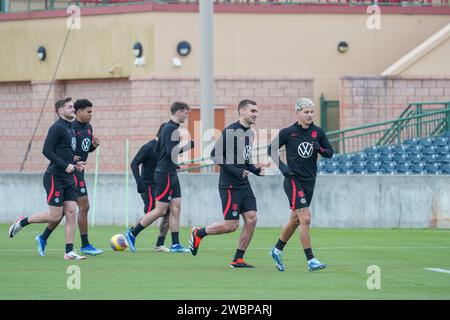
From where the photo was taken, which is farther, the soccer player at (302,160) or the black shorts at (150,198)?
the black shorts at (150,198)

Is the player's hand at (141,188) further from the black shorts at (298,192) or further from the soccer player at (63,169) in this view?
the black shorts at (298,192)

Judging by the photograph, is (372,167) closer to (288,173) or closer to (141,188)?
(141,188)

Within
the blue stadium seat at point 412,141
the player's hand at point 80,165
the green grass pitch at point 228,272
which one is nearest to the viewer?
the green grass pitch at point 228,272

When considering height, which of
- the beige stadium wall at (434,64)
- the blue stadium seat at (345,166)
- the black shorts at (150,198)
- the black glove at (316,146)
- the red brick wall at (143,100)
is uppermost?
the beige stadium wall at (434,64)

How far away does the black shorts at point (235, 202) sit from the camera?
1536 centimetres

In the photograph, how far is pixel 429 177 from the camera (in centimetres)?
2402

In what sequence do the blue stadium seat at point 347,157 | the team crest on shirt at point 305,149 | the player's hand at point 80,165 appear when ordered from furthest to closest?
the blue stadium seat at point 347,157, the player's hand at point 80,165, the team crest on shirt at point 305,149

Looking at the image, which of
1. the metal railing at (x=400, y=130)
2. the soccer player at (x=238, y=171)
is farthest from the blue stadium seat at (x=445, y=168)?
the soccer player at (x=238, y=171)

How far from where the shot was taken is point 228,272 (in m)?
14.9

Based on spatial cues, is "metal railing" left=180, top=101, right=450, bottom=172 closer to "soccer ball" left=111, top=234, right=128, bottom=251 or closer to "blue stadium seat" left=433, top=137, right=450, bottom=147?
"blue stadium seat" left=433, top=137, right=450, bottom=147

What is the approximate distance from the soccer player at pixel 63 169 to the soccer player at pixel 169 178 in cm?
163

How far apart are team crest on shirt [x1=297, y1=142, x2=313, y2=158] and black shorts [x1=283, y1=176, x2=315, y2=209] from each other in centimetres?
30

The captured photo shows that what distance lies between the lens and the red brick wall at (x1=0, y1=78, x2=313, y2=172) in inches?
1288

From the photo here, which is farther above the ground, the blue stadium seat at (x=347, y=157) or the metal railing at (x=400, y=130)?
the metal railing at (x=400, y=130)
